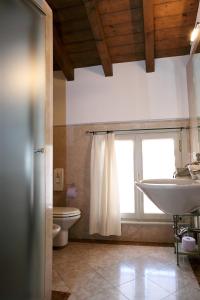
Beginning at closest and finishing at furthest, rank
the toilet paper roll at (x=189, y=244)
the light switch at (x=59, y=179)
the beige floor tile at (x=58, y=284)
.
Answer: the beige floor tile at (x=58, y=284)
the toilet paper roll at (x=189, y=244)
the light switch at (x=59, y=179)

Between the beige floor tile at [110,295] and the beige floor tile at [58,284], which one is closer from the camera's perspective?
the beige floor tile at [110,295]

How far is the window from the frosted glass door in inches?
73.3

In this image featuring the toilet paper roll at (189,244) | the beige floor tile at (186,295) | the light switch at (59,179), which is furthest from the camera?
the light switch at (59,179)

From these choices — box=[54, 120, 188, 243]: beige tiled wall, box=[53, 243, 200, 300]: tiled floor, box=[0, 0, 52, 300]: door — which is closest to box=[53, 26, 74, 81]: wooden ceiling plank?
box=[54, 120, 188, 243]: beige tiled wall

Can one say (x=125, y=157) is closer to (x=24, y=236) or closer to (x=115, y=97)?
(x=115, y=97)

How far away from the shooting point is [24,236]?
1.34 meters

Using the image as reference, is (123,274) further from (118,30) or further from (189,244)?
(118,30)

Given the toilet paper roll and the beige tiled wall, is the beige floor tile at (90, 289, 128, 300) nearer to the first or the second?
the toilet paper roll

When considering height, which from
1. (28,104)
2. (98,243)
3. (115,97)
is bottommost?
(98,243)

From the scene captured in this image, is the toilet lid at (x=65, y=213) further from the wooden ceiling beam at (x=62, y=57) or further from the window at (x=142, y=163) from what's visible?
the wooden ceiling beam at (x=62, y=57)

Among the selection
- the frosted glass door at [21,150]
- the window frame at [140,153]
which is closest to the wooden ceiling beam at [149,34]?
the window frame at [140,153]

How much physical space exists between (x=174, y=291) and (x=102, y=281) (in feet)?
2.01

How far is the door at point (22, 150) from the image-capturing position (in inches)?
47.1

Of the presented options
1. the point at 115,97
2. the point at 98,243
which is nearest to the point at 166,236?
the point at 98,243
